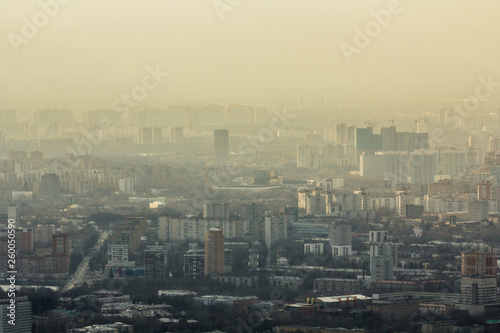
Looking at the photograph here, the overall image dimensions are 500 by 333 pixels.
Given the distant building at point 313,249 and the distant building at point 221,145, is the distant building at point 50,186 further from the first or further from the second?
the distant building at point 313,249

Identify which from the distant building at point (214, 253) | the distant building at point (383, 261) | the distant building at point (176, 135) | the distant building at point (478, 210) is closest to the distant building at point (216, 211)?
the distant building at point (478, 210)

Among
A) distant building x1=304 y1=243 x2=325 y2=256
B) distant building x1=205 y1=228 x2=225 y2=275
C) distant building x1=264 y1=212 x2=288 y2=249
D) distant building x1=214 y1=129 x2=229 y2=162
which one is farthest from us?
distant building x1=214 y1=129 x2=229 y2=162

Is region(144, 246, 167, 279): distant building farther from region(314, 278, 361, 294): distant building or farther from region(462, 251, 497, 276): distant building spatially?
region(462, 251, 497, 276): distant building

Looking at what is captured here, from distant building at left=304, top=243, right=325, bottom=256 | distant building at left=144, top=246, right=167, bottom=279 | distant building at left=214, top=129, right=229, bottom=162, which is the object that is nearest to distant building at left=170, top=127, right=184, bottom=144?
distant building at left=214, top=129, right=229, bottom=162

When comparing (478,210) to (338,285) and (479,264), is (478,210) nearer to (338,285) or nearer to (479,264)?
(479,264)

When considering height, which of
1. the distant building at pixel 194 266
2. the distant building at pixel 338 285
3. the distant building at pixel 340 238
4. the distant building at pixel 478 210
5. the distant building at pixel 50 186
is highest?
the distant building at pixel 50 186

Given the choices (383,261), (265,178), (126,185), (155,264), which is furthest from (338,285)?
(126,185)

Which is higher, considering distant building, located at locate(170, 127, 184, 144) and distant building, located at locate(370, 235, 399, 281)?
distant building, located at locate(170, 127, 184, 144)

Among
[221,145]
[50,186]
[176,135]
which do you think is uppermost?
[176,135]

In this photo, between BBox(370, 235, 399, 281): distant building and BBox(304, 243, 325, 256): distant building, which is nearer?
BBox(370, 235, 399, 281): distant building

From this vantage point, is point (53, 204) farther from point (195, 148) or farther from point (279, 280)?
point (279, 280)

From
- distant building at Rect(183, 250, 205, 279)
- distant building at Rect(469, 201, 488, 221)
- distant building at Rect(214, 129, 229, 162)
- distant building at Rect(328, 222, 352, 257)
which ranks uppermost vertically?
distant building at Rect(214, 129, 229, 162)
